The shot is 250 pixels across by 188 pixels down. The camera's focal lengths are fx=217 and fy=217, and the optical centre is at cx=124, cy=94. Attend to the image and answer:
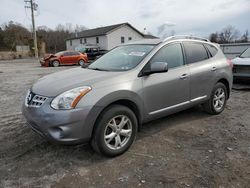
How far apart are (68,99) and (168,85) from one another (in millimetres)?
1707

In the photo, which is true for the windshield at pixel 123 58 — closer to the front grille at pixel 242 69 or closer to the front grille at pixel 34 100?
the front grille at pixel 34 100

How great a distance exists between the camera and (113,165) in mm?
2932

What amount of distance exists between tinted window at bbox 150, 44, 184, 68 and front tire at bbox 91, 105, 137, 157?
3.45ft

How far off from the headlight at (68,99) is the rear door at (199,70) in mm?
2197

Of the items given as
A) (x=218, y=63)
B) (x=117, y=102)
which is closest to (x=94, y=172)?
(x=117, y=102)

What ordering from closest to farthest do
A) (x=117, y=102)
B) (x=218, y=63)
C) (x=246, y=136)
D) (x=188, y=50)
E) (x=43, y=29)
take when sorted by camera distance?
(x=117, y=102)
(x=246, y=136)
(x=188, y=50)
(x=218, y=63)
(x=43, y=29)

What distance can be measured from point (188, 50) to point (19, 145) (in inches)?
134

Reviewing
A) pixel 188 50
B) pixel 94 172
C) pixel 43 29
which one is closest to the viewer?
pixel 94 172

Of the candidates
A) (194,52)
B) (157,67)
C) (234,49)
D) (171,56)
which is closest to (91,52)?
(234,49)

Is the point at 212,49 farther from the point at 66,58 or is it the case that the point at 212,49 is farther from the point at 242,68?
the point at 66,58

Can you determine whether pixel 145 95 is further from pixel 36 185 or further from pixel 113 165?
pixel 36 185

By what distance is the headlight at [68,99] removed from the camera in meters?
2.70

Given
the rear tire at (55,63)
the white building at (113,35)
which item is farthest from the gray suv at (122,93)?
the white building at (113,35)

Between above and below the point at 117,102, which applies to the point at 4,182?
below
